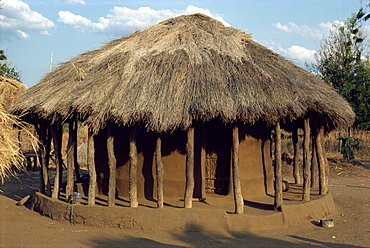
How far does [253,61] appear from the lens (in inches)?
339

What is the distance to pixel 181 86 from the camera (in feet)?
24.8

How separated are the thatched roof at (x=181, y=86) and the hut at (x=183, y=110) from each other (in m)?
0.02

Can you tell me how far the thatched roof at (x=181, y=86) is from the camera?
713cm

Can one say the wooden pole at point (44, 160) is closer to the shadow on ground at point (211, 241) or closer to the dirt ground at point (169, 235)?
the dirt ground at point (169, 235)

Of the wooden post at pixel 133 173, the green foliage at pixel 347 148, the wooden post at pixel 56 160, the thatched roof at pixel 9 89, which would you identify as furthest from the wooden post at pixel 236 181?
the green foliage at pixel 347 148

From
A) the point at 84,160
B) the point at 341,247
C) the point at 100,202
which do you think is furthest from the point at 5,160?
the point at 84,160

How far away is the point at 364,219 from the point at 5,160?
7308 millimetres

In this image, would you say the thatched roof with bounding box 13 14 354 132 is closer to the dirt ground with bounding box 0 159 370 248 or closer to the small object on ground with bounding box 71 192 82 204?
the small object on ground with bounding box 71 192 82 204

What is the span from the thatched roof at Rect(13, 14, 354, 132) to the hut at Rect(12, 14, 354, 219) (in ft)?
0.08

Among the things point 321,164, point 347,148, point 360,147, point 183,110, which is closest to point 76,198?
point 183,110

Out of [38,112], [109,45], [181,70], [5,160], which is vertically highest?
[109,45]

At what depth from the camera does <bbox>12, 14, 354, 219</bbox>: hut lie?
23.9 feet

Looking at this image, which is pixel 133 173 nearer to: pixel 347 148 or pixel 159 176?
pixel 159 176

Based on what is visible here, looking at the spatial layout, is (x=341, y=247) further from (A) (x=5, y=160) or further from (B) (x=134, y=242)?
(A) (x=5, y=160)
